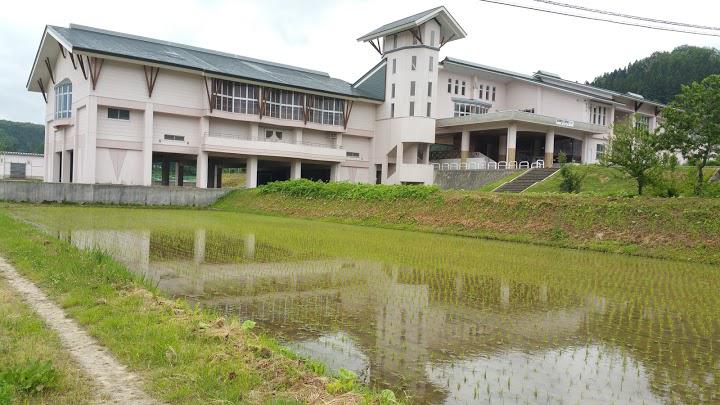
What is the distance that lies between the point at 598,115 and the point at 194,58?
34.0m

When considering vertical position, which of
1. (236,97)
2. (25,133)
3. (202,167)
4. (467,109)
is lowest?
(202,167)

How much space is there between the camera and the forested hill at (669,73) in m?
69.2

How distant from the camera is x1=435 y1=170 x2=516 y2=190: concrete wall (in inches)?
1318

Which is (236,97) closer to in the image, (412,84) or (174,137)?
(174,137)

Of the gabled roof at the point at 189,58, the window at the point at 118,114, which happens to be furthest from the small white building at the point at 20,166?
the window at the point at 118,114

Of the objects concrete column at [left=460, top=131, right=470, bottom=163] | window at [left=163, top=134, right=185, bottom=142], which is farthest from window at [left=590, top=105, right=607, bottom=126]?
window at [left=163, top=134, right=185, bottom=142]

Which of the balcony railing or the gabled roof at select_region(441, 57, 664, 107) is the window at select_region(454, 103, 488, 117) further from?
the balcony railing

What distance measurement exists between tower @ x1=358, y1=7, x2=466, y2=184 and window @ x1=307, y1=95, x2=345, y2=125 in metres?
3.88

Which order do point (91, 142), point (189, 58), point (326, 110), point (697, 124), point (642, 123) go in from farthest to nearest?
point (326, 110), point (189, 58), point (91, 142), point (642, 123), point (697, 124)

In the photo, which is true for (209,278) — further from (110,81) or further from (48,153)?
(48,153)

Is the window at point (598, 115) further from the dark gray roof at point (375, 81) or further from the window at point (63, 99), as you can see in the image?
the window at point (63, 99)

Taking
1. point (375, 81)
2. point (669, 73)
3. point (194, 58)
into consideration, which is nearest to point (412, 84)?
point (375, 81)

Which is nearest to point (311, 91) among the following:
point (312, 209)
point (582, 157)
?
point (312, 209)

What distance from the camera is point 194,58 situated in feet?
122
